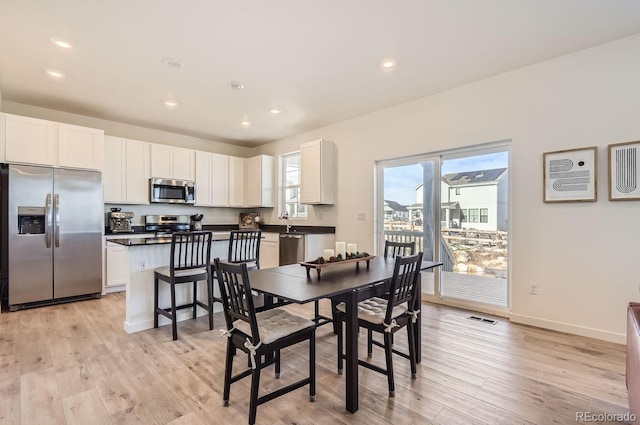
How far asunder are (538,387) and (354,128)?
3.88m

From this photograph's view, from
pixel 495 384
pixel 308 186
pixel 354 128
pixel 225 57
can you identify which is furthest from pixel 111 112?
pixel 495 384

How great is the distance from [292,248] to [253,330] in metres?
3.36

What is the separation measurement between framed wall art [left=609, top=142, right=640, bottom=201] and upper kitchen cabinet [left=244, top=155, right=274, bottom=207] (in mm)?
4982

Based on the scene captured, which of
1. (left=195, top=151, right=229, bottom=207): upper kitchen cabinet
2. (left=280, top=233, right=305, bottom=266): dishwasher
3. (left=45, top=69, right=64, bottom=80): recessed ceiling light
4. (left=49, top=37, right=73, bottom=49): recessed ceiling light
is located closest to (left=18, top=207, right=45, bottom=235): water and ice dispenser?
(left=45, top=69, right=64, bottom=80): recessed ceiling light

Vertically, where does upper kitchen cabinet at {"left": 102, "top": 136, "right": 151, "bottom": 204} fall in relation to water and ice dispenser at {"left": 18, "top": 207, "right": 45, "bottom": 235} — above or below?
above

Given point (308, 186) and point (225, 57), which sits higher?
point (225, 57)

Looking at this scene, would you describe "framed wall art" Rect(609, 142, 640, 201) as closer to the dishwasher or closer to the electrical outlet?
the dishwasher

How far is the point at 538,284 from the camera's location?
323 centimetres

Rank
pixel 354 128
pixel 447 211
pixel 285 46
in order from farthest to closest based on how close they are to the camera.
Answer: pixel 354 128, pixel 447 211, pixel 285 46

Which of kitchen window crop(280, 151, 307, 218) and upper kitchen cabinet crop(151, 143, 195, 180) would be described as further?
kitchen window crop(280, 151, 307, 218)

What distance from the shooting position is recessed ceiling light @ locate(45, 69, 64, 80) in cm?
338

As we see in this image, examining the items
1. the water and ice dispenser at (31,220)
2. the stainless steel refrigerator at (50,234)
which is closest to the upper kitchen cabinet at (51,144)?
the stainless steel refrigerator at (50,234)

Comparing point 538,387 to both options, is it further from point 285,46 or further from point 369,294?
point 285,46

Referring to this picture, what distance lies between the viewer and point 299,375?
2.28m
